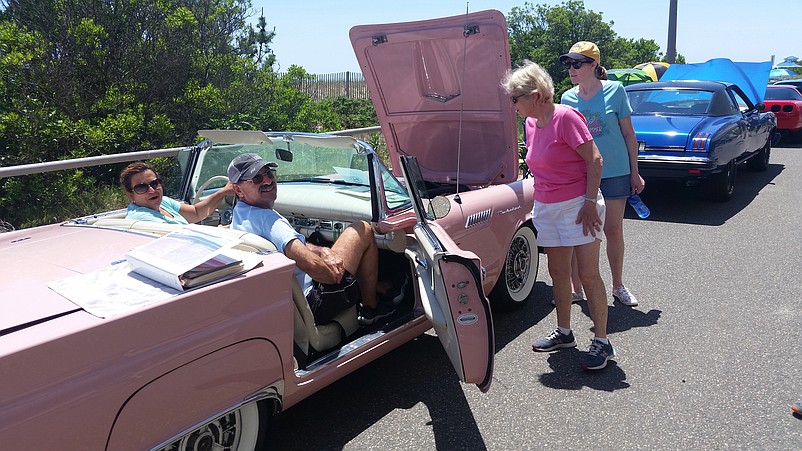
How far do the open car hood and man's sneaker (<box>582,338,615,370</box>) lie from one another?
1521 millimetres

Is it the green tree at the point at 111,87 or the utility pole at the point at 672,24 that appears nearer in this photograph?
the green tree at the point at 111,87

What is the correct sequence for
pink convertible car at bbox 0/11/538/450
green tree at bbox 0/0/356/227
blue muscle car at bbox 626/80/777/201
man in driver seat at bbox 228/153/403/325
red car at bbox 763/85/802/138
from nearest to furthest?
1. pink convertible car at bbox 0/11/538/450
2. man in driver seat at bbox 228/153/403/325
3. green tree at bbox 0/0/356/227
4. blue muscle car at bbox 626/80/777/201
5. red car at bbox 763/85/802/138

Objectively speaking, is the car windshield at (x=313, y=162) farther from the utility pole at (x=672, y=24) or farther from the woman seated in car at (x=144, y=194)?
the utility pole at (x=672, y=24)

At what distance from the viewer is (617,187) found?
4.76m

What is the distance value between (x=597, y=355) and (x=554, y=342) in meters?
0.36

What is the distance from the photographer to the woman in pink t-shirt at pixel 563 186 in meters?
3.71

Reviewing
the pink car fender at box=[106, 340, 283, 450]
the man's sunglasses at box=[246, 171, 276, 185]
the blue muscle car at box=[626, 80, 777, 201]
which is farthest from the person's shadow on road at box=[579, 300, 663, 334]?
the blue muscle car at box=[626, 80, 777, 201]

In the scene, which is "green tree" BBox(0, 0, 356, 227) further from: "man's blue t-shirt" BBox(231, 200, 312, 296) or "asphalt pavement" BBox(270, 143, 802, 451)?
"asphalt pavement" BBox(270, 143, 802, 451)

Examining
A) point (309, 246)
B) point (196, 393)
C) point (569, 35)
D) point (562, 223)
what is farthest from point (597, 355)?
point (569, 35)

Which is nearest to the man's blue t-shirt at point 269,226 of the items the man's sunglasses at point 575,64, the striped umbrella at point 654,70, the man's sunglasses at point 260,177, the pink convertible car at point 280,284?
the man's sunglasses at point 260,177

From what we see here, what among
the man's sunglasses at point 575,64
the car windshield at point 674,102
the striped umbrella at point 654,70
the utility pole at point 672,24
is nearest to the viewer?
the man's sunglasses at point 575,64

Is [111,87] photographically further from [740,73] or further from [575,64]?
[740,73]

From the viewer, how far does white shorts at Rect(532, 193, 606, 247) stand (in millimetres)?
A: 3895

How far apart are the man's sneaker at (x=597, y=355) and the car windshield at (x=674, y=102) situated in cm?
616
